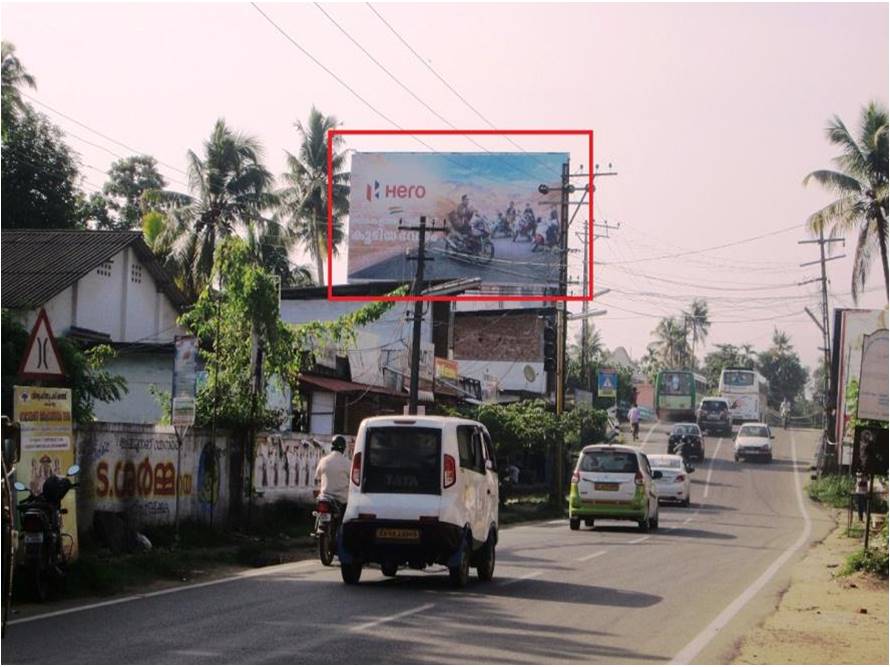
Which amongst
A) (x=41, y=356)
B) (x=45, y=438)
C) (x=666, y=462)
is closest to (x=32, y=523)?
(x=41, y=356)

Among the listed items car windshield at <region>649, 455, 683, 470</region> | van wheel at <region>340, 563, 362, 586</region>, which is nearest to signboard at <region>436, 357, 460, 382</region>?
car windshield at <region>649, 455, 683, 470</region>

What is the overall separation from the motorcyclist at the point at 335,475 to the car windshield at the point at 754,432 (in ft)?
172

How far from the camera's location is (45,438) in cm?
1614

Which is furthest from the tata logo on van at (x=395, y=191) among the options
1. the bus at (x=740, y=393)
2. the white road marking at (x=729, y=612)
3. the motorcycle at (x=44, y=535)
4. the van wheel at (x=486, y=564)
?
the bus at (x=740, y=393)

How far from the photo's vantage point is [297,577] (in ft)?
56.9

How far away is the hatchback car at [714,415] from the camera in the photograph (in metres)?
84.9

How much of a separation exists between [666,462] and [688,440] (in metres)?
23.7

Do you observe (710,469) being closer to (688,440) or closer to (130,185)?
(688,440)

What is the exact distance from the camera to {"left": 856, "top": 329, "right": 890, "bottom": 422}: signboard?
17766 millimetres

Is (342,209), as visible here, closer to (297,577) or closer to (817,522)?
(817,522)

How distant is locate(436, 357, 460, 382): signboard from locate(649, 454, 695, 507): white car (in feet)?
30.9

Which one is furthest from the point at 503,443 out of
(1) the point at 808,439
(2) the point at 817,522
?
(1) the point at 808,439

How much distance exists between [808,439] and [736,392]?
558cm

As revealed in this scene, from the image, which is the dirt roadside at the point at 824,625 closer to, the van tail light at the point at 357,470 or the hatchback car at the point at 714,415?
the van tail light at the point at 357,470
